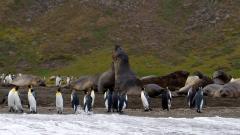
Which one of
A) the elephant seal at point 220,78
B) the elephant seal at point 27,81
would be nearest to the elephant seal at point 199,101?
the elephant seal at point 220,78

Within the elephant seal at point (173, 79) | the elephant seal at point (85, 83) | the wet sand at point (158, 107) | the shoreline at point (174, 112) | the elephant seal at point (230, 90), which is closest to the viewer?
the shoreline at point (174, 112)

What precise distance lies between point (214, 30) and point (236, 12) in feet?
17.3

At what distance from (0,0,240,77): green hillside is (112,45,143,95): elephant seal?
20.0 meters

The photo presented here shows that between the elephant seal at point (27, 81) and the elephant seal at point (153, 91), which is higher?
the elephant seal at point (27, 81)

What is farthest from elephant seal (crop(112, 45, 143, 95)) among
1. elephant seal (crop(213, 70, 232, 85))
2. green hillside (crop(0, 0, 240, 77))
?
green hillside (crop(0, 0, 240, 77))

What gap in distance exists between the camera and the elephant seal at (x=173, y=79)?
47594 millimetres

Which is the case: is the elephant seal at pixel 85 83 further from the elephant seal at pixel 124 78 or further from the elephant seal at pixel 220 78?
the elephant seal at pixel 220 78

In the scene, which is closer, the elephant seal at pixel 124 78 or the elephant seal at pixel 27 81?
the elephant seal at pixel 124 78

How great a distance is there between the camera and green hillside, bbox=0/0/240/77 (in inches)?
2899

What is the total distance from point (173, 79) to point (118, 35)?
3399 centimetres

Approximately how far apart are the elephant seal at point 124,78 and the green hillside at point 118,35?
789 inches

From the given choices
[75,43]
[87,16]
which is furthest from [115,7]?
[75,43]

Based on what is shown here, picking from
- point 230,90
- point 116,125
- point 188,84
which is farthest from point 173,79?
point 116,125

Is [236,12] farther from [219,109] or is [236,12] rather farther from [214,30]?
[219,109]
